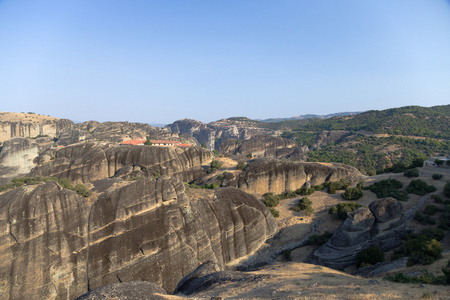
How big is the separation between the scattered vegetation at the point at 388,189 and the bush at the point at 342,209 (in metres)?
5.10

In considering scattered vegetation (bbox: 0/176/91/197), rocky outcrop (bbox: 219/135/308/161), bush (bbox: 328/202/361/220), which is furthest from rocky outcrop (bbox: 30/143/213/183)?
rocky outcrop (bbox: 219/135/308/161)

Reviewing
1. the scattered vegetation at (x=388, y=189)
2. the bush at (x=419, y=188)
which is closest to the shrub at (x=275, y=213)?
the scattered vegetation at (x=388, y=189)

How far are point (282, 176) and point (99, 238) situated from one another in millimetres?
27527

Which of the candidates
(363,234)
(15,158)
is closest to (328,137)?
(363,234)

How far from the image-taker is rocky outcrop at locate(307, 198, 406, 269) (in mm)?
21875

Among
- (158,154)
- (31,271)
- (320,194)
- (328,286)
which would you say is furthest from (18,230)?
(320,194)

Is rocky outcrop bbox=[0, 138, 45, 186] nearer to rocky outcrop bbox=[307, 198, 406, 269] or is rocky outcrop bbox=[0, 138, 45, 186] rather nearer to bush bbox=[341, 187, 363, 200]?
rocky outcrop bbox=[307, 198, 406, 269]

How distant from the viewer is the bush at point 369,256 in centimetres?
2044

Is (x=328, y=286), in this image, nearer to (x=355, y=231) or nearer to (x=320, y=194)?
(x=355, y=231)

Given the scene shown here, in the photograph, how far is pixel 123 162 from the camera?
154 feet

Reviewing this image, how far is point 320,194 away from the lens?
37.2m

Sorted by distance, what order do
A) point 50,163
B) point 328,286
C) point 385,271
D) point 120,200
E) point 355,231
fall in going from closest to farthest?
point 328,286 → point 385,271 → point 120,200 → point 355,231 → point 50,163

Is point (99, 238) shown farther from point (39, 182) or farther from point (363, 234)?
point (363, 234)

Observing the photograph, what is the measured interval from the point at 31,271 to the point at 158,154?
32.9m
